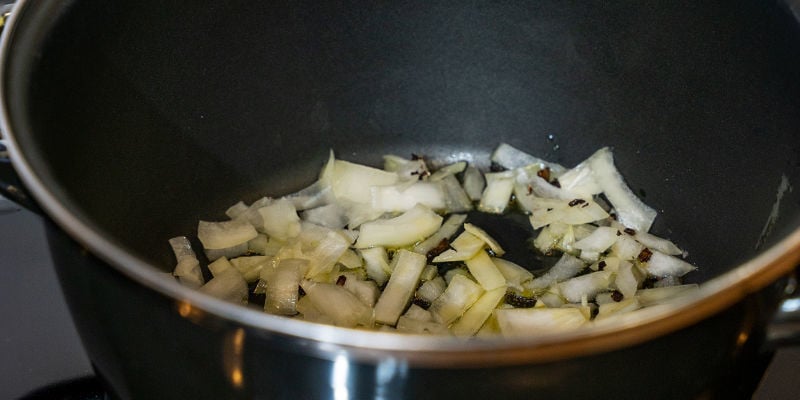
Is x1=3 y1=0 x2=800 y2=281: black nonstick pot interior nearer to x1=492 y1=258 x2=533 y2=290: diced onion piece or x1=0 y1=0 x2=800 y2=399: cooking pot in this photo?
x1=0 y1=0 x2=800 y2=399: cooking pot

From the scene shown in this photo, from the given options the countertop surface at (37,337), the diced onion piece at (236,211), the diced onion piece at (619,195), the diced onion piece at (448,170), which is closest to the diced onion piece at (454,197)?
the diced onion piece at (448,170)

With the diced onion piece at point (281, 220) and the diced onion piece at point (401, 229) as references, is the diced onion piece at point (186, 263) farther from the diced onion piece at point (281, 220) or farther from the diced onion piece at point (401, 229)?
the diced onion piece at point (401, 229)

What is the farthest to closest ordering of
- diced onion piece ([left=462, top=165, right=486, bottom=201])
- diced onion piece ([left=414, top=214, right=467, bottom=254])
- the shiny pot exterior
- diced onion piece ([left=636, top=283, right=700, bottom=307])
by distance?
diced onion piece ([left=462, top=165, right=486, bottom=201]) < diced onion piece ([left=414, top=214, right=467, bottom=254]) < diced onion piece ([left=636, top=283, right=700, bottom=307]) < the shiny pot exterior

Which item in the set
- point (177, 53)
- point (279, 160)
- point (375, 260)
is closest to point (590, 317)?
point (375, 260)

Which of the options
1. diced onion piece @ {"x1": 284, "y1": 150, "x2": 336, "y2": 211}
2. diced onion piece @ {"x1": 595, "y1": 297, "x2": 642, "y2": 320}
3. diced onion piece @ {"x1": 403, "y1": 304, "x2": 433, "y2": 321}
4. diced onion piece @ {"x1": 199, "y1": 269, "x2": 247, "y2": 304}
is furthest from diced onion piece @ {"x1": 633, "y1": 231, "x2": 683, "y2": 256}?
diced onion piece @ {"x1": 199, "y1": 269, "x2": 247, "y2": 304}

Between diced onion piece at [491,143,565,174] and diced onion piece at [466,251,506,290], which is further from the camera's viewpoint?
diced onion piece at [491,143,565,174]

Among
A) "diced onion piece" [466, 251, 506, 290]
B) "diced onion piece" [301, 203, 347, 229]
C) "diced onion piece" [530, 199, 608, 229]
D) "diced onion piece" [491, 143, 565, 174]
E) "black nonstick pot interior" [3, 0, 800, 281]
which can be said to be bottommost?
"diced onion piece" [466, 251, 506, 290]

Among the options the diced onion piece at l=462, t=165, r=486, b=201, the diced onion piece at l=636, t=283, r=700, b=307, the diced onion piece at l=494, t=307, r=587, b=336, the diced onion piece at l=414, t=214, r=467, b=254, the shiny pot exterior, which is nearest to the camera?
the shiny pot exterior

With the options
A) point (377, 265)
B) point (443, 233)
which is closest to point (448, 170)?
point (443, 233)
